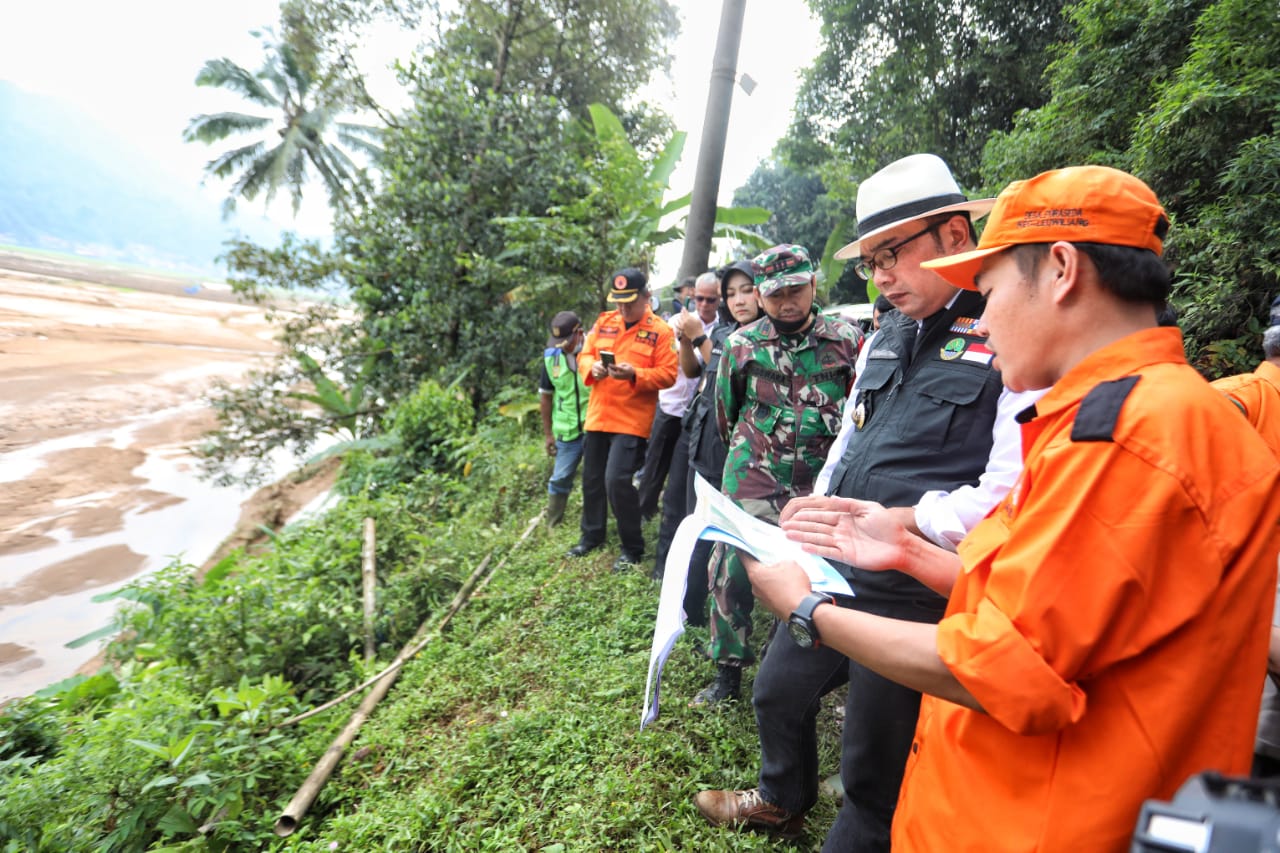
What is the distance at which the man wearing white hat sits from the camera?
160cm

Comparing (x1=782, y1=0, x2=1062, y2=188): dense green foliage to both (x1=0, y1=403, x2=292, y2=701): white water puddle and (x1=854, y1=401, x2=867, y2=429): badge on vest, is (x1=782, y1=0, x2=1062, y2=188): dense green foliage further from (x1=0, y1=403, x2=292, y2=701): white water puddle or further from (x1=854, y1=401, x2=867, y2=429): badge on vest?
(x1=0, y1=403, x2=292, y2=701): white water puddle

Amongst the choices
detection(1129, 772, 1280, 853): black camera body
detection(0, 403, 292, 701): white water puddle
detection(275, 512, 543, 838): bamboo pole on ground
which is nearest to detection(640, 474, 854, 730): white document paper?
detection(1129, 772, 1280, 853): black camera body

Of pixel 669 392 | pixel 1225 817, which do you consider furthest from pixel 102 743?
pixel 1225 817

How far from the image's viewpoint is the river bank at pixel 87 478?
6785 mm

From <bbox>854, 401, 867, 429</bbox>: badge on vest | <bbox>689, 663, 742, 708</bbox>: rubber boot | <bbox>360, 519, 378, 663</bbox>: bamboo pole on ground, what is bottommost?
<bbox>360, 519, 378, 663</bbox>: bamboo pole on ground

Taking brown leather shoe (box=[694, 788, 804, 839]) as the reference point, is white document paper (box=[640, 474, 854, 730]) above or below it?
above

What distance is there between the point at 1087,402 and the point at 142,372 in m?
20.7

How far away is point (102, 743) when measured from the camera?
2.72 meters

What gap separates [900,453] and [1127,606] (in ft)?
3.02

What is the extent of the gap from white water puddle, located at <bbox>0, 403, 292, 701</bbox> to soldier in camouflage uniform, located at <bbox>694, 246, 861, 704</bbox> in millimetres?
4740

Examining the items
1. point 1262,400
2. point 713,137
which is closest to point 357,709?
point 1262,400

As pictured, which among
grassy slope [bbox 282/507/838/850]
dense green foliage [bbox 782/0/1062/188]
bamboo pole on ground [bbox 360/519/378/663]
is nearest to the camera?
grassy slope [bbox 282/507/838/850]

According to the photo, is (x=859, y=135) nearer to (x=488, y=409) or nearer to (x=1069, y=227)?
(x=488, y=409)

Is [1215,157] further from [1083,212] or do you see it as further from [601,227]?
[601,227]
